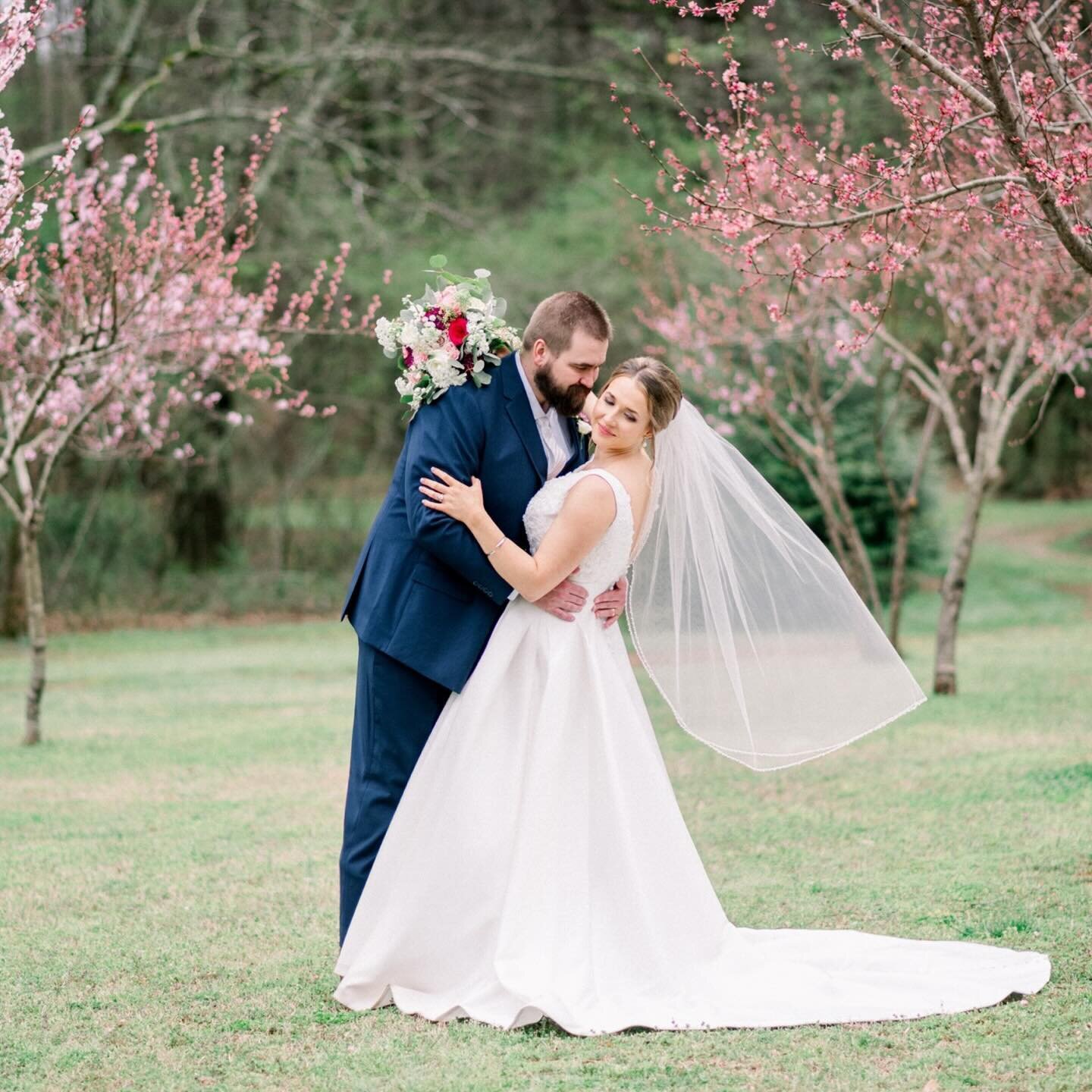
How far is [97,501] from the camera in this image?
1838cm

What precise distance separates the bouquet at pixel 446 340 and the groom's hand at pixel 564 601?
0.65 metres

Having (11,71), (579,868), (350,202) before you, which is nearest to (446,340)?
(579,868)

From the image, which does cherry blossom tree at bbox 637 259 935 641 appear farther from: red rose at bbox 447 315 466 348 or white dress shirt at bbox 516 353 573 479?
red rose at bbox 447 315 466 348

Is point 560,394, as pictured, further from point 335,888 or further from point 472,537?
point 335,888

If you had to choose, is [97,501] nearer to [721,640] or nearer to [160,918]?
[160,918]

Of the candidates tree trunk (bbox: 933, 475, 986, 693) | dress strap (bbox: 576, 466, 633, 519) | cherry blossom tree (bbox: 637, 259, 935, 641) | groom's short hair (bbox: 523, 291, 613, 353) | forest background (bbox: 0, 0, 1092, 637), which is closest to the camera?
groom's short hair (bbox: 523, 291, 613, 353)

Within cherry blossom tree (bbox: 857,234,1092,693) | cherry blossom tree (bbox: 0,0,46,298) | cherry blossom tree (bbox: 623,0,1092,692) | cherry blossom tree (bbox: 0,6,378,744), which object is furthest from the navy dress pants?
cherry blossom tree (bbox: 857,234,1092,693)

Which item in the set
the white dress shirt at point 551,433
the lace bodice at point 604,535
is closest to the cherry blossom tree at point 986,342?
the white dress shirt at point 551,433

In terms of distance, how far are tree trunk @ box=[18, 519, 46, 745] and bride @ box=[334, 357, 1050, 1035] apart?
599 centimetres

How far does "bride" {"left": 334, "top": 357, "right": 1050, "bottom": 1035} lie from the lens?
13.0 feet

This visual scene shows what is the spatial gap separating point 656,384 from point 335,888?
8.92ft

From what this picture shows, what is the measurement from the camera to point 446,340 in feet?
13.9

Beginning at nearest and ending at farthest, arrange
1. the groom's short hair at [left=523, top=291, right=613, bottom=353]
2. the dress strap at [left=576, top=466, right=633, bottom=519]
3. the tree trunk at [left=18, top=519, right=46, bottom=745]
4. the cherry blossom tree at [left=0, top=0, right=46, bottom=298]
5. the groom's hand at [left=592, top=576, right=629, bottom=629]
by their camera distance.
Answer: the groom's short hair at [left=523, top=291, right=613, bottom=353] < the dress strap at [left=576, top=466, right=633, bottom=519] < the groom's hand at [left=592, top=576, right=629, bottom=629] < the cherry blossom tree at [left=0, top=0, right=46, bottom=298] < the tree trunk at [left=18, top=519, right=46, bottom=745]

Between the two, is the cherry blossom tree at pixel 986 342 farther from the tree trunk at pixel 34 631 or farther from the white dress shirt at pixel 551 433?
the tree trunk at pixel 34 631
